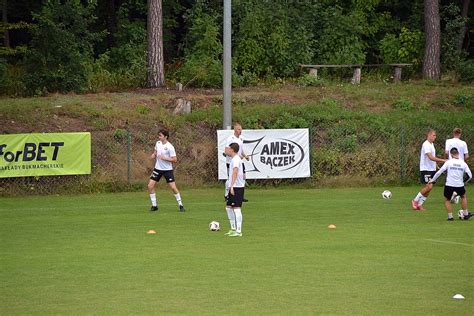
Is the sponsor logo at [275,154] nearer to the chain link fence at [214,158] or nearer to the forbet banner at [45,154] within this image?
the chain link fence at [214,158]

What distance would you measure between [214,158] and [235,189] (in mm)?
14455

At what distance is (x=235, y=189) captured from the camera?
1983 cm

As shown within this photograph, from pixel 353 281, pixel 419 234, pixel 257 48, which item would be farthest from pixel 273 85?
pixel 353 281

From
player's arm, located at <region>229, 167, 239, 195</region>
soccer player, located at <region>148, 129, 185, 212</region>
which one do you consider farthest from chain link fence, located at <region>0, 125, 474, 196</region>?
player's arm, located at <region>229, 167, 239, 195</region>

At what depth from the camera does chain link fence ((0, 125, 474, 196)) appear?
106 feet

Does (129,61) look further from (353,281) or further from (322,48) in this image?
(353,281)

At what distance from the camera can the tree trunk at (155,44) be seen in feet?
130

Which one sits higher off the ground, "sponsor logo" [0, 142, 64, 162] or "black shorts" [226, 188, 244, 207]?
"black shorts" [226, 188, 244, 207]

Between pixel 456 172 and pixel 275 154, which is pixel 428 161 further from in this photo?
pixel 275 154

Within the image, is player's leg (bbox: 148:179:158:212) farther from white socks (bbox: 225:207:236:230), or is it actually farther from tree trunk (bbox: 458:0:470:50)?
tree trunk (bbox: 458:0:470:50)

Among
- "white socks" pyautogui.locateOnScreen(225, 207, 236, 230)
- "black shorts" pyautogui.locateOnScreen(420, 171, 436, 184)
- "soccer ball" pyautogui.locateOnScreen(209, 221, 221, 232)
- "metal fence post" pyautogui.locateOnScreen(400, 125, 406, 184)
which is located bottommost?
"metal fence post" pyautogui.locateOnScreen(400, 125, 406, 184)

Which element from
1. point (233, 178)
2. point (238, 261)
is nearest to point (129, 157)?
point (233, 178)

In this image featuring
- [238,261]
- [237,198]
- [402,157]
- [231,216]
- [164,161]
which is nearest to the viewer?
[238,261]

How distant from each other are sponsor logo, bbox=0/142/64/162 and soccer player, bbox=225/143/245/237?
12343 mm
